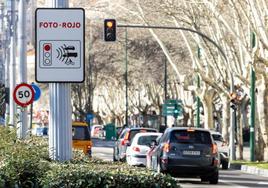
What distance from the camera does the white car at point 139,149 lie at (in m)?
33.0

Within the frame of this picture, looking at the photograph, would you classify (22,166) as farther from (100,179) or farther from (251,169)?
(251,169)

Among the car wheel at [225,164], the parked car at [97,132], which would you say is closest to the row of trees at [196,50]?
the car wheel at [225,164]

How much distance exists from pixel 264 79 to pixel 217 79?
11546 mm

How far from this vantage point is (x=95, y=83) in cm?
7788

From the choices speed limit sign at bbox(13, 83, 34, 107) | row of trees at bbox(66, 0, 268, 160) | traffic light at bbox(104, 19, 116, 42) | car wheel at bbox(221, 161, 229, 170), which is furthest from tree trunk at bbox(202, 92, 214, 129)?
speed limit sign at bbox(13, 83, 34, 107)

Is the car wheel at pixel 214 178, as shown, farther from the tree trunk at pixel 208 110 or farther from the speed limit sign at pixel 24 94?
the tree trunk at pixel 208 110

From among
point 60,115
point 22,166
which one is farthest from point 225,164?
point 60,115

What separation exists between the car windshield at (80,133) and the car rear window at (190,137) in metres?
6.92

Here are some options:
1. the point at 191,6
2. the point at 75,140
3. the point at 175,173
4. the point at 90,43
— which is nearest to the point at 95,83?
the point at 90,43

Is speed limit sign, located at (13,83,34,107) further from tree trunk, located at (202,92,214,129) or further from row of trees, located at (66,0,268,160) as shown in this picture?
tree trunk, located at (202,92,214,129)

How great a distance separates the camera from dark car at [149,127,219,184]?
2728cm

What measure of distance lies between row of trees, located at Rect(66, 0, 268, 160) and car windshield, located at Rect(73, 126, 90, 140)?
8.13m

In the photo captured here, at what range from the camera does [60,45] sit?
13.6 metres

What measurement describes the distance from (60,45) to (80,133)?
68.0 ft
